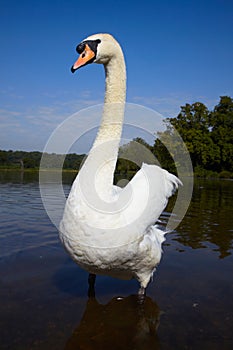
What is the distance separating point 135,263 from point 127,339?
789 millimetres

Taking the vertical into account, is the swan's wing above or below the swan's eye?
below

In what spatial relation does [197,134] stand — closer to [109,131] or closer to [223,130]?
[223,130]

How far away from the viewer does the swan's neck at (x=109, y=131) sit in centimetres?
358

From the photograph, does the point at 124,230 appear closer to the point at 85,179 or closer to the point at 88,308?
the point at 85,179

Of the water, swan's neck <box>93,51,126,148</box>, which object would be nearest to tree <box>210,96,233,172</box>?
the water

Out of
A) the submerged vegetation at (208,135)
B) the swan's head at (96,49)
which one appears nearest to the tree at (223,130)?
the submerged vegetation at (208,135)

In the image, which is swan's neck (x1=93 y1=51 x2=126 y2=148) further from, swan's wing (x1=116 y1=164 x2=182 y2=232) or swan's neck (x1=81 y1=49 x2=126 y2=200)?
swan's wing (x1=116 y1=164 x2=182 y2=232)

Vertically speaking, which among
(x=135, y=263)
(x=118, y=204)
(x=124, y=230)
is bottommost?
(x=135, y=263)

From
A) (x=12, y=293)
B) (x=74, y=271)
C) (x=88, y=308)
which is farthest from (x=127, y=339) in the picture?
(x=74, y=271)

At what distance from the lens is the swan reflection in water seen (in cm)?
316

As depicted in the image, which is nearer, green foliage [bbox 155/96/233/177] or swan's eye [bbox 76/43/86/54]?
swan's eye [bbox 76/43/86/54]

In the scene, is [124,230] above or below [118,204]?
below

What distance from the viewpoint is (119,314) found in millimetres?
3768

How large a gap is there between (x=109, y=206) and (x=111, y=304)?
145 cm
